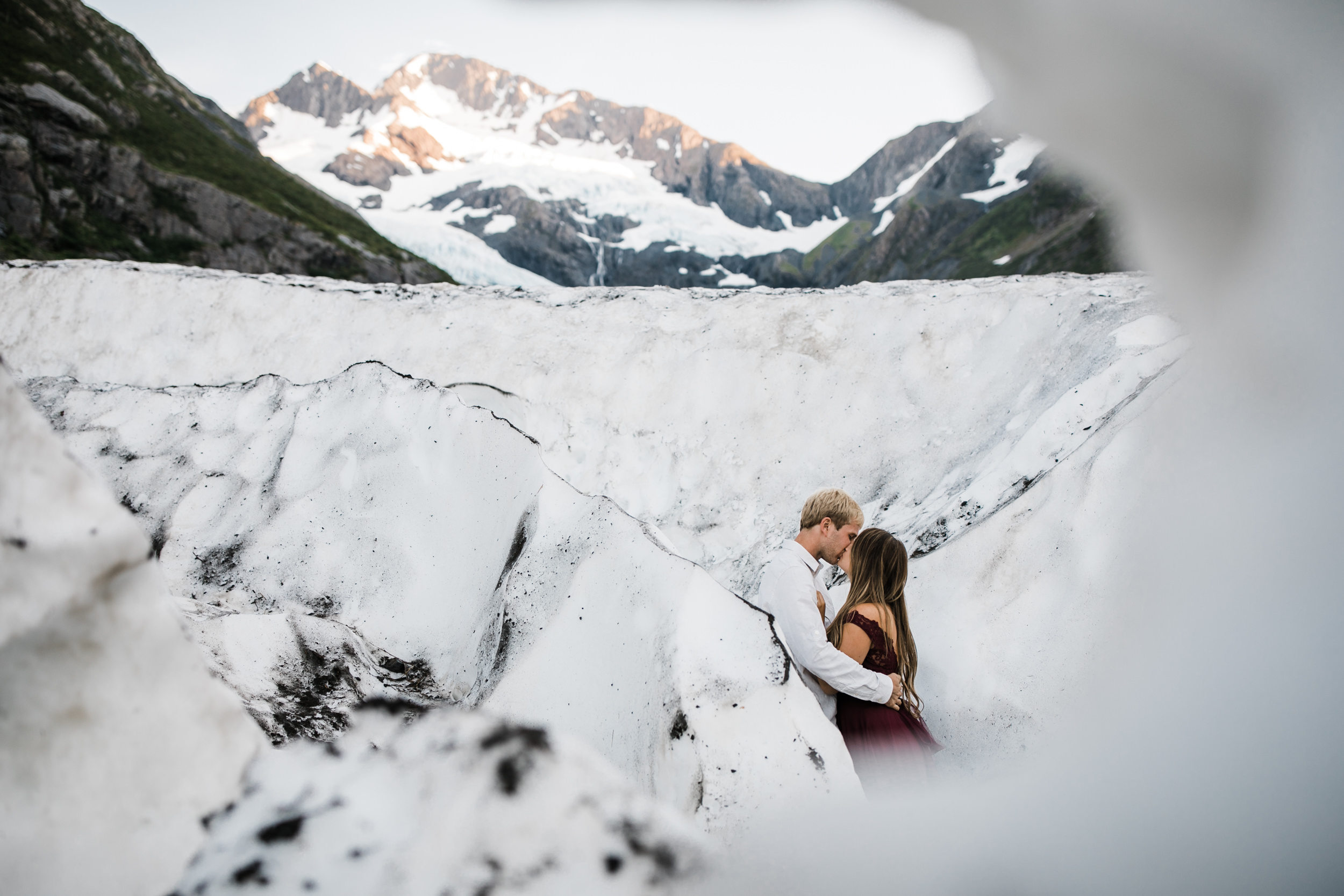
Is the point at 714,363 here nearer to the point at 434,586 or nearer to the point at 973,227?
the point at 434,586

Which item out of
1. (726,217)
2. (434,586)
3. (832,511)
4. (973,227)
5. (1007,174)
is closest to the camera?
(832,511)

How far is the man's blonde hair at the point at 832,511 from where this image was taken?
167 inches

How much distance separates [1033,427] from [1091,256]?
→ 261 ft

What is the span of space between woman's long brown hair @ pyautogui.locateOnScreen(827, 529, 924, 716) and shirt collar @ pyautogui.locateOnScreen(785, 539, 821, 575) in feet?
0.73

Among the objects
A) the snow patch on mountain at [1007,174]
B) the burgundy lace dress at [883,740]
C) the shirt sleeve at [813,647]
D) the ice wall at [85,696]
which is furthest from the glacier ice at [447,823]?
the snow patch on mountain at [1007,174]

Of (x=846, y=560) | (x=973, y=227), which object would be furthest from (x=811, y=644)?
(x=973, y=227)

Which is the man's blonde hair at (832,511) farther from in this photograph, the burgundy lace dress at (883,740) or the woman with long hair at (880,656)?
the burgundy lace dress at (883,740)

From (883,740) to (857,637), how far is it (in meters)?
0.58

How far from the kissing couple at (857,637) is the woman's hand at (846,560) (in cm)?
1

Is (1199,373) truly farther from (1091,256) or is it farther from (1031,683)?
(1091,256)

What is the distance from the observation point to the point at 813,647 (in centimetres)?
365

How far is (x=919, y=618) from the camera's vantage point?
5.04m

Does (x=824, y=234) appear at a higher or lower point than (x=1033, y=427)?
higher

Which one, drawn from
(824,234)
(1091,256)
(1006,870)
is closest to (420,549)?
(1006,870)
